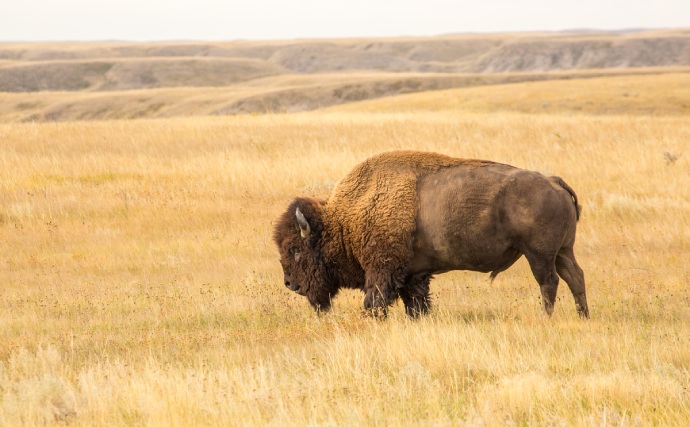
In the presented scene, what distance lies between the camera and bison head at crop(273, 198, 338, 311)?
24.1ft

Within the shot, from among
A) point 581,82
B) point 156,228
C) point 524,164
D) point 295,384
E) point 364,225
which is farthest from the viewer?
point 581,82

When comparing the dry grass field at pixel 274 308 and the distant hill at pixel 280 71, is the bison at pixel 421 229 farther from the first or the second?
the distant hill at pixel 280 71

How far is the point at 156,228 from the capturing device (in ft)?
38.4

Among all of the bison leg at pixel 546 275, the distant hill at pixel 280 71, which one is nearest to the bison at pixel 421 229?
the bison leg at pixel 546 275

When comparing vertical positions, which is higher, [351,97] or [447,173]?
[447,173]

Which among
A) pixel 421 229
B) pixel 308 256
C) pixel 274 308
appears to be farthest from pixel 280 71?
pixel 421 229

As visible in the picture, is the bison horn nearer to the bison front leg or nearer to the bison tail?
the bison front leg

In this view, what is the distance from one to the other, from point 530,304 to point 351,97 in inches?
1829

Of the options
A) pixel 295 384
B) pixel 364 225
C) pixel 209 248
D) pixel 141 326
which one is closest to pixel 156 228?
pixel 209 248

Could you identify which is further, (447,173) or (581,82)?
(581,82)

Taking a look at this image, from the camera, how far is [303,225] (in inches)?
284

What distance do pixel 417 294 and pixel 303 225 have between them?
123 centimetres

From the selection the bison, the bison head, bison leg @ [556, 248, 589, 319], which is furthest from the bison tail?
the bison head

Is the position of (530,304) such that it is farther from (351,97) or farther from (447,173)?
(351,97)
